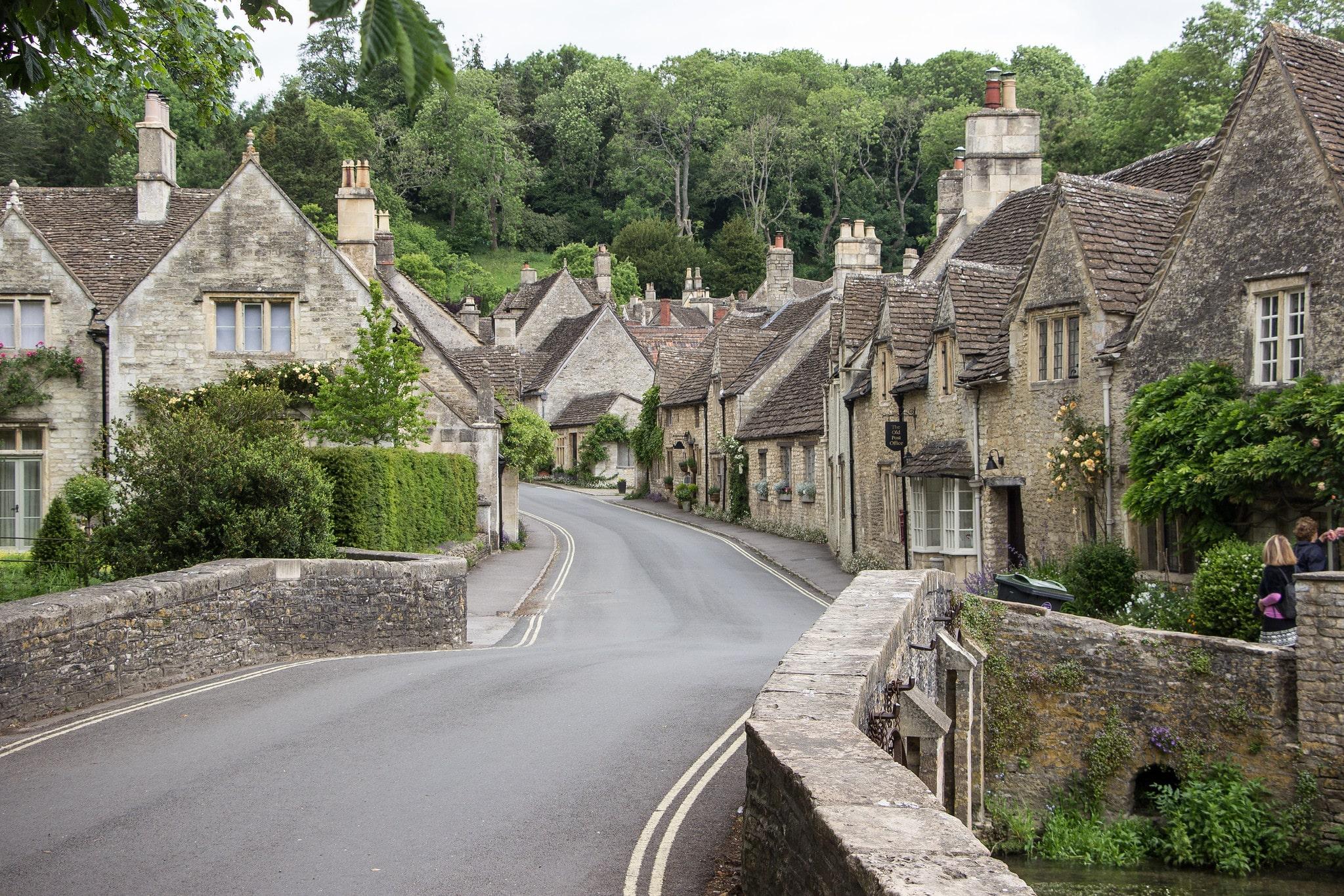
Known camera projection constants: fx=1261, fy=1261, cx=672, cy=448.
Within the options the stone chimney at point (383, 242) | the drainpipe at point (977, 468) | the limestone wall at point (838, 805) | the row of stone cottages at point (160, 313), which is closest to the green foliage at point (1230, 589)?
the drainpipe at point (977, 468)

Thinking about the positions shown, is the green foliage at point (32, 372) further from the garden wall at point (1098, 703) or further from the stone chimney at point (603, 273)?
the stone chimney at point (603, 273)

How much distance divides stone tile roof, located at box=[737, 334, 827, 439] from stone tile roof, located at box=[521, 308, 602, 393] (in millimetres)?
23325

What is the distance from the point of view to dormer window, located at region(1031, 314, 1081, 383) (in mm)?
21328

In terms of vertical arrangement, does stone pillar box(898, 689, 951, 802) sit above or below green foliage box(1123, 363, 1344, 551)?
below

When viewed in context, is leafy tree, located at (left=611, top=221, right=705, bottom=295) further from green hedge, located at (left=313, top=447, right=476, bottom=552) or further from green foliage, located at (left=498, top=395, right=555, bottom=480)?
green hedge, located at (left=313, top=447, right=476, bottom=552)

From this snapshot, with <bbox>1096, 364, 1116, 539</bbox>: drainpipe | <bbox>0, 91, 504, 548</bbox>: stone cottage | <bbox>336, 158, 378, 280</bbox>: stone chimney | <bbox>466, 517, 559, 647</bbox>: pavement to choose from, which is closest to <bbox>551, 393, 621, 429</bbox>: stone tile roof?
<bbox>466, 517, 559, 647</bbox>: pavement

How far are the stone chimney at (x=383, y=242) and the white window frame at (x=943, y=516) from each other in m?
25.3

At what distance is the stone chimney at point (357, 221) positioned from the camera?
33438 millimetres

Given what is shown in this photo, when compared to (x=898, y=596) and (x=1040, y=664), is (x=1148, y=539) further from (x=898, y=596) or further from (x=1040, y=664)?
(x=898, y=596)

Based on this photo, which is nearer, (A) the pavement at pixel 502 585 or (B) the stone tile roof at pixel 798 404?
(A) the pavement at pixel 502 585

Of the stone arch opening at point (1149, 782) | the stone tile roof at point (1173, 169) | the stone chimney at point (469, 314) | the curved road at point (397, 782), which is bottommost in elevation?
the stone arch opening at point (1149, 782)

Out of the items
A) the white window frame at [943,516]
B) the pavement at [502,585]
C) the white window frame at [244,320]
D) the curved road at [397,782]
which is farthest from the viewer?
the white window frame at [244,320]

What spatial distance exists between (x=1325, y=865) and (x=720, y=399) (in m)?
34.4

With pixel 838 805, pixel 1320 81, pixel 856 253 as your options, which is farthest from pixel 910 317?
pixel 838 805
